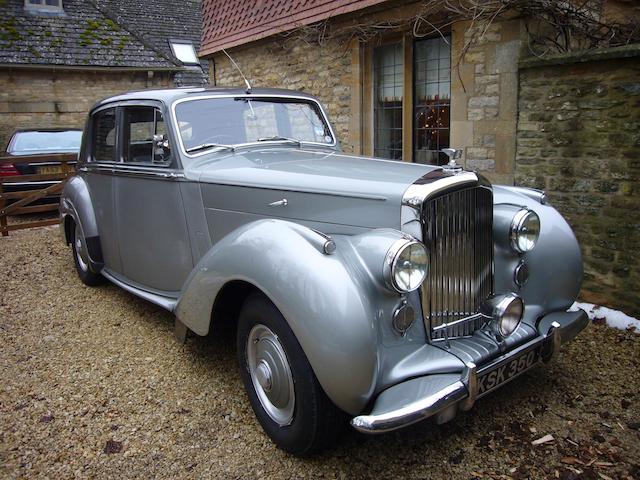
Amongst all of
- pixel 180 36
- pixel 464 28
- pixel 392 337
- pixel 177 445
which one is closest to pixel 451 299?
pixel 392 337

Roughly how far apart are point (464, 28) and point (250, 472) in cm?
502

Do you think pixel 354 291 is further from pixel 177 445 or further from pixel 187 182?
pixel 187 182

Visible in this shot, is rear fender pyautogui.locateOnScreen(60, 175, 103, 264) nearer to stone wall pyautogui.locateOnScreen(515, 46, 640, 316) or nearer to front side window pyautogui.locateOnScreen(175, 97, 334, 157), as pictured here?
front side window pyautogui.locateOnScreen(175, 97, 334, 157)

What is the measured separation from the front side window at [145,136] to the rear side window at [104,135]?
232mm

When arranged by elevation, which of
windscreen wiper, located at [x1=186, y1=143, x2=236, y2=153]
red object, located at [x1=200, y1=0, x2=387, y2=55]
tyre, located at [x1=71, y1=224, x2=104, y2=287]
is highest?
red object, located at [x1=200, y1=0, x2=387, y2=55]

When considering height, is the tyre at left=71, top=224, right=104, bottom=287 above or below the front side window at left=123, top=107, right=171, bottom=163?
below

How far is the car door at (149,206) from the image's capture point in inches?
141

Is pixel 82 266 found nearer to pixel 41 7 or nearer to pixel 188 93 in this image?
pixel 188 93

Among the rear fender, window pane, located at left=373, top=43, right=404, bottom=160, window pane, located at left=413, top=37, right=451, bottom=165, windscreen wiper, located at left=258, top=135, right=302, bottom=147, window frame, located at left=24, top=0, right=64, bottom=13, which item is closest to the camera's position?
windscreen wiper, located at left=258, top=135, right=302, bottom=147

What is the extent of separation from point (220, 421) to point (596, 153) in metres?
3.79

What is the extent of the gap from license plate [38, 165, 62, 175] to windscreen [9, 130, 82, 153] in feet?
3.46

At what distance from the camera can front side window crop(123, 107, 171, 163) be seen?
11.9 feet

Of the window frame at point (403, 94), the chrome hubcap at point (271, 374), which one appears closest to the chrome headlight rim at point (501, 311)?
the chrome hubcap at point (271, 374)

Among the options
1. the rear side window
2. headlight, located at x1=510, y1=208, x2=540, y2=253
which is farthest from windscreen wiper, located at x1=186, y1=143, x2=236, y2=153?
headlight, located at x1=510, y1=208, x2=540, y2=253
